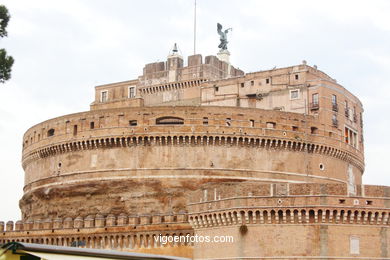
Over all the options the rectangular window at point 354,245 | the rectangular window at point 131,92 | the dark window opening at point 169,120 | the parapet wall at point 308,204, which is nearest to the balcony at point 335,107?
the dark window opening at point 169,120

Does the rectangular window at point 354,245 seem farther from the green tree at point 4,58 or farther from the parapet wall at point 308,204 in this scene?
the green tree at point 4,58

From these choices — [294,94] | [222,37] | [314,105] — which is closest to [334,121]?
[314,105]

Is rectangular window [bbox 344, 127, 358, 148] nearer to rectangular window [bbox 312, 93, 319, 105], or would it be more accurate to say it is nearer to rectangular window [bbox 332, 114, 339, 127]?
rectangular window [bbox 332, 114, 339, 127]

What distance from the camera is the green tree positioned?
22.5m

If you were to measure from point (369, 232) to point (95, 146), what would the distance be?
74.2 ft

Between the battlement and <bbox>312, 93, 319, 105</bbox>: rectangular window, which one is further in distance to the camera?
<bbox>312, 93, 319, 105</bbox>: rectangular window

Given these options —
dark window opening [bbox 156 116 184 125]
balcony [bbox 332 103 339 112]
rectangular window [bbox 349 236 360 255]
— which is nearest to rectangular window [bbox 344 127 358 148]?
balcony [bbox 332 103 339 112]

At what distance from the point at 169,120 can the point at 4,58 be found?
22775 mm

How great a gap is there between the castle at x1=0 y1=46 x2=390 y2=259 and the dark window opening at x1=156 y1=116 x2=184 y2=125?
0.06 metres

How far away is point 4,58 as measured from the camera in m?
22.6

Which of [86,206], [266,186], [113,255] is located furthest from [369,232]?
[86,206]

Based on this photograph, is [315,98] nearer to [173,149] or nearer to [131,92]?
[173,149]

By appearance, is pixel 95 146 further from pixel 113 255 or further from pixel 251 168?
pixel 113 255

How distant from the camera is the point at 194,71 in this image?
52.5 metres
